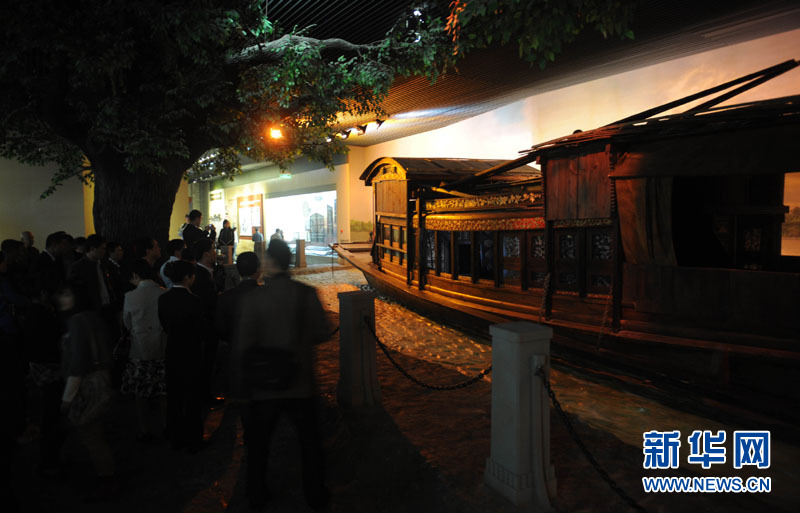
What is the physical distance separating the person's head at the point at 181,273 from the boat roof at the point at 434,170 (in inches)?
259

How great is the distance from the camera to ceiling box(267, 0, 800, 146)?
24.6 ft

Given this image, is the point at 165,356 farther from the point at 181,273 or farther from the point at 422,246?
the point at 422,246

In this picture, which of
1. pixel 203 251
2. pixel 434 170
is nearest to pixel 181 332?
pixel 203 251

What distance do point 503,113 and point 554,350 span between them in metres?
9.35

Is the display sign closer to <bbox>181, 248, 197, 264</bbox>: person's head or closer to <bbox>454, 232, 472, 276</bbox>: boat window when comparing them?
<bbox>454, 232, 472, 276</bbox>: boat window

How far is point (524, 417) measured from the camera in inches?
121

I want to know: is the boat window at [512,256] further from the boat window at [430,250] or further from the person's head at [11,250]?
the person's head at [11,250]

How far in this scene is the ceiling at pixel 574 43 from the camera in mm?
7512

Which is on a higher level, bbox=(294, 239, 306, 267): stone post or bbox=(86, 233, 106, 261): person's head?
bbox=(86, 233, 106, 261): person's head

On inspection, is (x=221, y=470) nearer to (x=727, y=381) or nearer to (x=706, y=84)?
(x=727, y=381)

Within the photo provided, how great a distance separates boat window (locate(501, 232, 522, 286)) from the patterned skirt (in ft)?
16.2

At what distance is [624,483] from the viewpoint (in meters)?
3.41

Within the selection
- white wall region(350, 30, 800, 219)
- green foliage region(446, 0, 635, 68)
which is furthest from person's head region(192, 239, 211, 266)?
white wall region(350, 30, 800, 219)

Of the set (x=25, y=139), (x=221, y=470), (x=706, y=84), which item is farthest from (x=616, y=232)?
(x=25, y=139)
